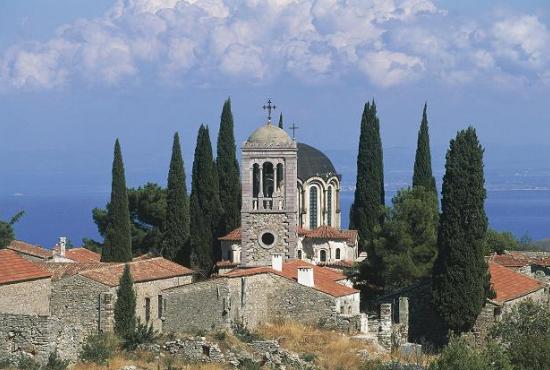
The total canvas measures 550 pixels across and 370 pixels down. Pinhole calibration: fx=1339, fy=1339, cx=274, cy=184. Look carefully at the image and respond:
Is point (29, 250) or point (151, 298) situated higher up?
point (29, 250)

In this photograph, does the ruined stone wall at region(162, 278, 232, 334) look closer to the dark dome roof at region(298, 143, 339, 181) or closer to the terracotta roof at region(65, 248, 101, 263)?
the terracotta roof at region(65, 248, 101, 263)

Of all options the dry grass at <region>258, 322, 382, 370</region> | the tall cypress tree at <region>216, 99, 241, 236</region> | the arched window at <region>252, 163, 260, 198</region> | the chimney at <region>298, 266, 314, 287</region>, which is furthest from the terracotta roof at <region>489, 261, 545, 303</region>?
the tall cypress tree at <region>216, 99, 241, 236</region>

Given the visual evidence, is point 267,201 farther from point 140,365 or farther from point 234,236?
point 140,365

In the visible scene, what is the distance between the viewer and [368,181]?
57.9 meters

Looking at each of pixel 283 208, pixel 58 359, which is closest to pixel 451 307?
pixel 283 208

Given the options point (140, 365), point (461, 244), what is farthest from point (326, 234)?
point (140, 365)

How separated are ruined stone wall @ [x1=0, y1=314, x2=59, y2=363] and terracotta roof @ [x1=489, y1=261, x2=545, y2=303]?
57.0ft

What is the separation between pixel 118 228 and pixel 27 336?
22151mm

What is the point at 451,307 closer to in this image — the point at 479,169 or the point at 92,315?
the point at 479,169

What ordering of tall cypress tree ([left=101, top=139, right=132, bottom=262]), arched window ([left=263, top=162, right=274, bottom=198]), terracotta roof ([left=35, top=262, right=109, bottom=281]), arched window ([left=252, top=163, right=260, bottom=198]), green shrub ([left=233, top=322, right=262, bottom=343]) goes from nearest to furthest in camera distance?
green shrub ([left=233, top=322, right=262, bottom=343])
terracotta roof ([left=35, top=262, right=109, bottom=281])
arched window ([left=252, top=163, right=260, bottom=198])
arched window ([left=263, top=162, right=274, bottom=198])
tall cypress tree ([left=101, top=139, right=132, bottom=262])

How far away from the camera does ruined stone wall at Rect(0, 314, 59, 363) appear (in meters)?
30.0

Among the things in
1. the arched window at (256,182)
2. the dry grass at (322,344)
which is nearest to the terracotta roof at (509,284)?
the dry grass at (322,344)

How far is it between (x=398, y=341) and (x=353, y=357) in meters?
4.66

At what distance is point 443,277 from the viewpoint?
136ft
